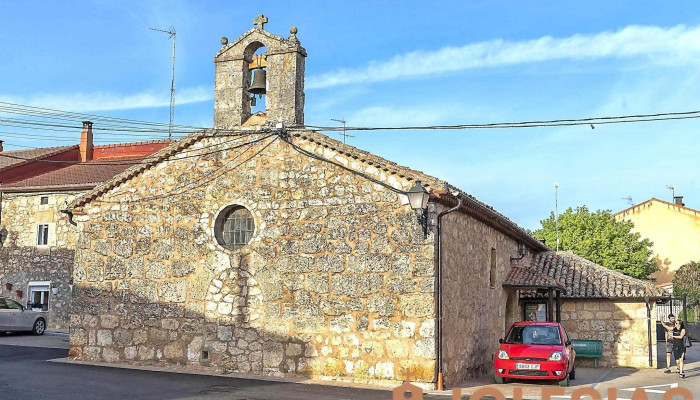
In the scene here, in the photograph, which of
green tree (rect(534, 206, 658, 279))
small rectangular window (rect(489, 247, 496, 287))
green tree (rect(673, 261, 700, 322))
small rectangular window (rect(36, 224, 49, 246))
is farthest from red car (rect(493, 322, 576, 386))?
green tree (rect(534, 206, 658, 279))

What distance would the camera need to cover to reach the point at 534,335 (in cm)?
1609

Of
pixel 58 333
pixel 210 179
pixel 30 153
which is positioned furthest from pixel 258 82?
pixel 30 153

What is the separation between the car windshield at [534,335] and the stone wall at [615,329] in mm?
5574

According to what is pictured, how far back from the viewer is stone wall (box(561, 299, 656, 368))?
20734mm

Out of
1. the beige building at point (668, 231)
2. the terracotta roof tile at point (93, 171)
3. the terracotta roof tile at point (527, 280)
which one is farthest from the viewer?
the beige building at point (668, 231)

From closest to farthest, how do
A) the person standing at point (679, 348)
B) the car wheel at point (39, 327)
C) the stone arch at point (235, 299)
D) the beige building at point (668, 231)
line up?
1. the stone arch at point (235, 299)
2. the person standing at point (679, 348)
3. the car wheel at point (39, 327)
4. the beige building at point (668, 231)

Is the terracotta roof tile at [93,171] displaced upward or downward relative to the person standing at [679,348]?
upward

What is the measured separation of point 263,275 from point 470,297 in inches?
186

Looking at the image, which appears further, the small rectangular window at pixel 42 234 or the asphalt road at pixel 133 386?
the small rectangular window at pixel 42 234

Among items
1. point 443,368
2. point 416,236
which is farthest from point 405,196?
point 443,368

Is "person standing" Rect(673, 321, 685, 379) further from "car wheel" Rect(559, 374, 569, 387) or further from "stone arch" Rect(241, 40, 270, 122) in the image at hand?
"stone arch" Rect(241, 40, 270, 122)

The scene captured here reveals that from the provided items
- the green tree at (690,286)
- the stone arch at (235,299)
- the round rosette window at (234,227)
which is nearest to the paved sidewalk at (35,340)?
the stone arch at (235,299)

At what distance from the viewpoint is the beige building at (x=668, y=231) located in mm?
47375

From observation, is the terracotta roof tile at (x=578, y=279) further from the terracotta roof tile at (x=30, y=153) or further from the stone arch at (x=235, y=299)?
the terracotta roof tile at (x=30, y=153)
